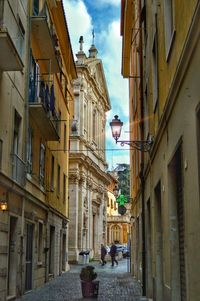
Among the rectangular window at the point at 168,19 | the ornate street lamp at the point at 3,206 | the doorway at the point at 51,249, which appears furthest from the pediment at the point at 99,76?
the rectangular window at the point at 168,19

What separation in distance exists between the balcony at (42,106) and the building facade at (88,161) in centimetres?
1702

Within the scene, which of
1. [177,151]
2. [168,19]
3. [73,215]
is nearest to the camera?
[177,151]

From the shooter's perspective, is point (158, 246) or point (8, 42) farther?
point (158, 246)

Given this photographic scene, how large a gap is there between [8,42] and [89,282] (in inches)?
273

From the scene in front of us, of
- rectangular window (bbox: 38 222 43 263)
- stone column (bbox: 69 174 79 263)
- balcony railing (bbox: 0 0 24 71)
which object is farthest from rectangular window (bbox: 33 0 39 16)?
stone column (bbox: 69 174 79 263)

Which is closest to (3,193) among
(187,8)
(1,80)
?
(1,80)

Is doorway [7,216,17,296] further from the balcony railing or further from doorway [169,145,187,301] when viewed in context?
doorway [169,145,187,301]

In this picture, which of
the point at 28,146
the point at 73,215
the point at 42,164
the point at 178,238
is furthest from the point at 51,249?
the point at 73,215

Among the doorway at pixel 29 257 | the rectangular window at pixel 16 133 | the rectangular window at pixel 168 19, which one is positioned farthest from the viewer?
the doorway at pixel 29 257

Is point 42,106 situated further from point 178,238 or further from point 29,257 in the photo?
point 178,238

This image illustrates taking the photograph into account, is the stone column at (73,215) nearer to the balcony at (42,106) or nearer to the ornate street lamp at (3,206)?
the balcony at (42,106)

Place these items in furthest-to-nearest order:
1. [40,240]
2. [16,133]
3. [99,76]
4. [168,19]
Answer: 1. [99,76]
2. [40,240]
3. [16,133]
4. [168,19]

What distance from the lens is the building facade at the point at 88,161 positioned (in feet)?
138

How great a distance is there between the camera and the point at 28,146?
1728 centimetres
